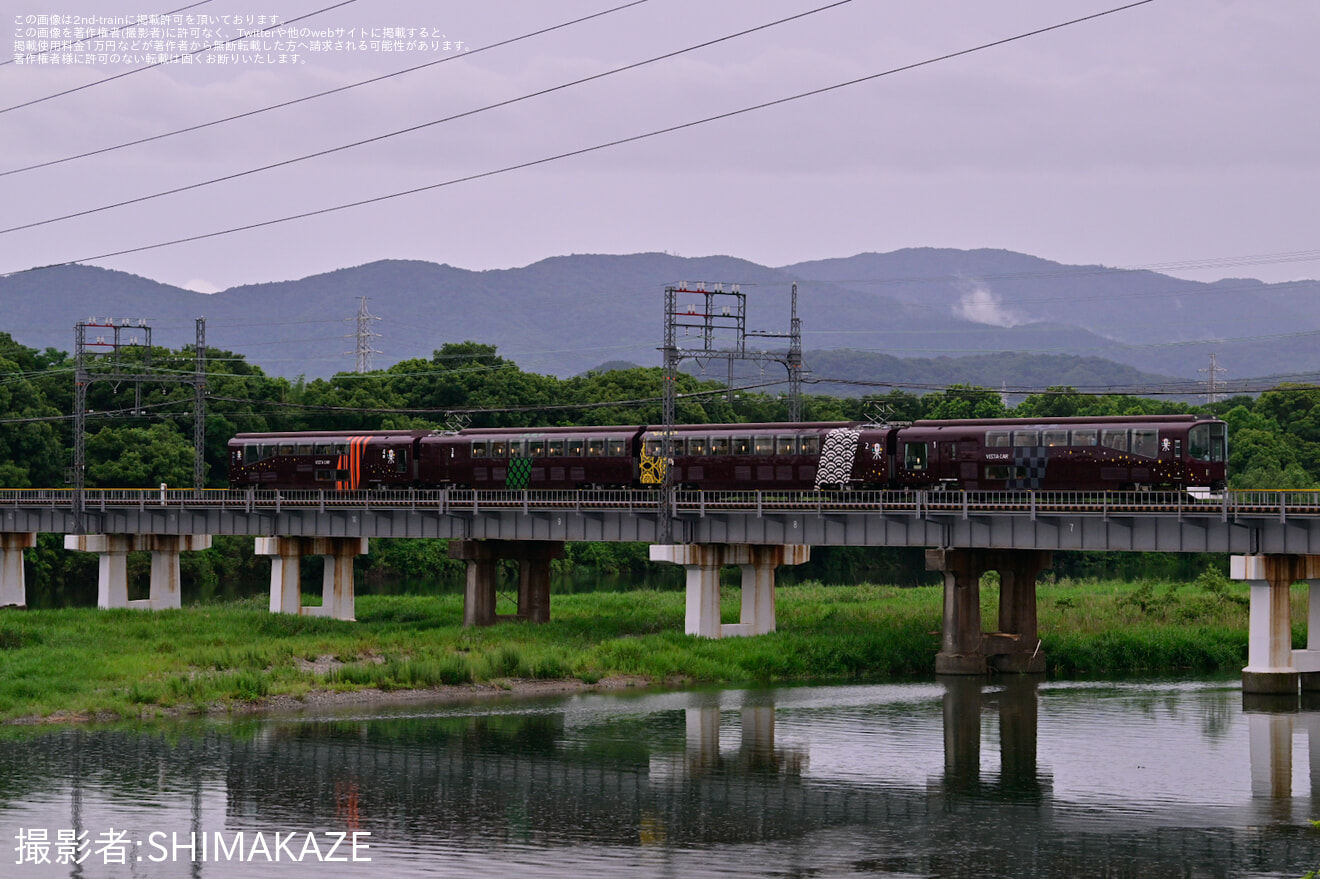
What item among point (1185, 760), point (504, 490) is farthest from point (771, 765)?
point (504, 490)

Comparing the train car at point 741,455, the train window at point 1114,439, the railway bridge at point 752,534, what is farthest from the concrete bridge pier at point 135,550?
the train window at point 1114,439

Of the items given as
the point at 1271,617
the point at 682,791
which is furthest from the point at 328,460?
the point at 682,791

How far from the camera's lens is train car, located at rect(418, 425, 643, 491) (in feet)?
284

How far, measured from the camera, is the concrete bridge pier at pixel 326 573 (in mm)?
93688

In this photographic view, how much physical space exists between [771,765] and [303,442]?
55123 millimetres

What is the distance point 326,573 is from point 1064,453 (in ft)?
137

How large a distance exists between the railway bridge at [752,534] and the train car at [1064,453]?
859 mm

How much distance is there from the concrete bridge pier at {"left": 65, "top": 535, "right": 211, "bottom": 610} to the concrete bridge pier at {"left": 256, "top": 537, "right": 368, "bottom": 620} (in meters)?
7.53

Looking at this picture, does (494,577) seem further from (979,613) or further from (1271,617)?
(1271,617)

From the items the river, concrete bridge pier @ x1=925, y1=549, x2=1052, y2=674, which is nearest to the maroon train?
concrete bridge pier @ x1=925, y1=549, x2=1052, y2=674

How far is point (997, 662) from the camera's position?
3009 inches

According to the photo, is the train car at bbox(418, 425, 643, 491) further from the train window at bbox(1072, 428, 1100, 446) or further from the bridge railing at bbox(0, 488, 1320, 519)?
the train window at bbox(1072, 428, 1100, 446)

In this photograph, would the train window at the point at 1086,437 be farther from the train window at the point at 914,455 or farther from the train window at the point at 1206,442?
the train window at the point at 914,455

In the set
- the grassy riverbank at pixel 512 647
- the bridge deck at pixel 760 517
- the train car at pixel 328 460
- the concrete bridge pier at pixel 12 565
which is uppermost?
the train car at pixel 328 460
